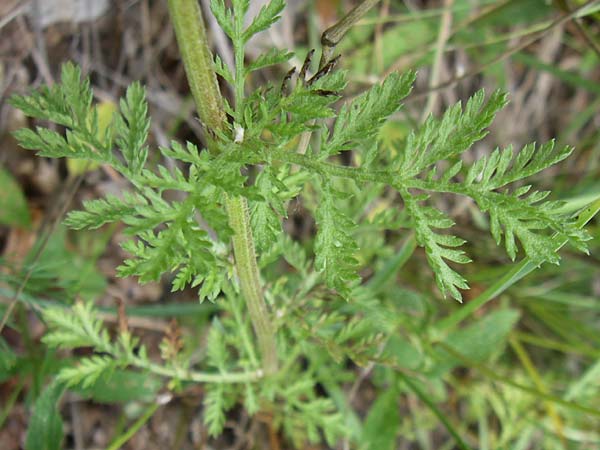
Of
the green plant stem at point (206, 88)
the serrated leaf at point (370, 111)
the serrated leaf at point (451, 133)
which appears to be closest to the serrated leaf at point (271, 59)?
the green plant stem at point (206, 88)

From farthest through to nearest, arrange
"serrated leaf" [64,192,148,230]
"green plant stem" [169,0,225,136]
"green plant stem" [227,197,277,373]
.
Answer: "green plant stem" [227,197,277,373] → "serrated leaf" [64,192,148,230] → "green plant stem" [169,0,225,136]

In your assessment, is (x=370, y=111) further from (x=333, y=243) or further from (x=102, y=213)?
(x=102, y=213)

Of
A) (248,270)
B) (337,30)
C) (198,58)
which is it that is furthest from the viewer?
(248,270)

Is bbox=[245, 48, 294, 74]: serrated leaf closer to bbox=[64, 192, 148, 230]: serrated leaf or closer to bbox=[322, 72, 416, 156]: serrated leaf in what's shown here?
bbox=[322, 72, 416, 156]: serrated leaf

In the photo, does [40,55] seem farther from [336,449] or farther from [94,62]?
[336,449]

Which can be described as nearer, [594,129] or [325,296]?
[325,296]

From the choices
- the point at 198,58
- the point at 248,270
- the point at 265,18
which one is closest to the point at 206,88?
the point at 198,58

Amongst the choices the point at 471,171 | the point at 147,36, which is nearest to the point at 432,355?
the point at 471,171

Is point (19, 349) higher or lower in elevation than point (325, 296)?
lower

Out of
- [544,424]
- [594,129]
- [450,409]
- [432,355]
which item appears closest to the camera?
[432,355]

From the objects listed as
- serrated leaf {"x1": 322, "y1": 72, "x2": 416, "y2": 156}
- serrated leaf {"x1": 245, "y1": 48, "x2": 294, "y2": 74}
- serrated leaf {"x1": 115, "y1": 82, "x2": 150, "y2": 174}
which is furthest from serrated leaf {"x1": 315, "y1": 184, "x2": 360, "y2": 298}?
serrated leaf {"x1": 115, "y1": 82, "x2": 150, "y2": 174}

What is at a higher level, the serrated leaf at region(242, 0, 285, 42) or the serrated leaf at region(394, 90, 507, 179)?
the serrated leaf at region(242, 0, 285, 42)
